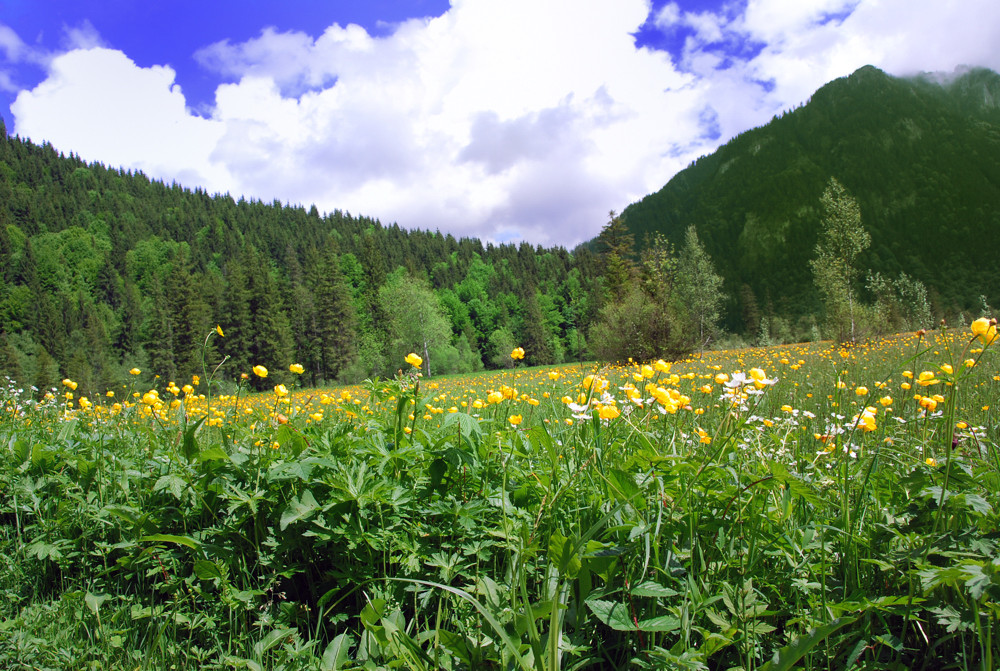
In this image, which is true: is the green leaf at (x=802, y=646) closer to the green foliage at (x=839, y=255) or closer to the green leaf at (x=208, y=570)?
the green leaf at (x=208, y=570)

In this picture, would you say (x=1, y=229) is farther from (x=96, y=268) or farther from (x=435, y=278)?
(x=435, y=278)

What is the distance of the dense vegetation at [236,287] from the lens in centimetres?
4459

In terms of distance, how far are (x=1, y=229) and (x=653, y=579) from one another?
98.2 m

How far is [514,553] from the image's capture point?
1455mm

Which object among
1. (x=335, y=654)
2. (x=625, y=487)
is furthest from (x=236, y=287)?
(x=625, y=487)

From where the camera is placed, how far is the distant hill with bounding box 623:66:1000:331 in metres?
69.8

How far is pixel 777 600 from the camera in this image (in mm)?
1371

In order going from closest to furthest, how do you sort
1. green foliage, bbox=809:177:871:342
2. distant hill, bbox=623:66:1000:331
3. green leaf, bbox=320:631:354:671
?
green leaf, bbox=320:631:354:671 < green foliage, bbox=809:177:871:342 < distant hill, bbox=623:66:1000:331

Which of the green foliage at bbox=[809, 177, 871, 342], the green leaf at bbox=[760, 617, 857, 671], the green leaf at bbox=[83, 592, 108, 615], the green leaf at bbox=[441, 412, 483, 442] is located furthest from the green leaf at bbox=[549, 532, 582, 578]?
the green foliage at bbox=[809, 177, 871, 342]

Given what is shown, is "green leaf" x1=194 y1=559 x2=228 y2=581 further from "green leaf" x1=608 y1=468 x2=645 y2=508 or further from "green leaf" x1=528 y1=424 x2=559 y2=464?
"green leaf" x1=608 y1=468 x2=645 y2=508

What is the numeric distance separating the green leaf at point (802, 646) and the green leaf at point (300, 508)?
1.34m

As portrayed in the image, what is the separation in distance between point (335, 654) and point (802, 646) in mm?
1177

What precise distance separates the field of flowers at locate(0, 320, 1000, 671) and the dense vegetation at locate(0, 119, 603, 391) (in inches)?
905

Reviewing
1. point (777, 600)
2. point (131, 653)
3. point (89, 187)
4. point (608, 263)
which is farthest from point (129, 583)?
point (89, 187)
